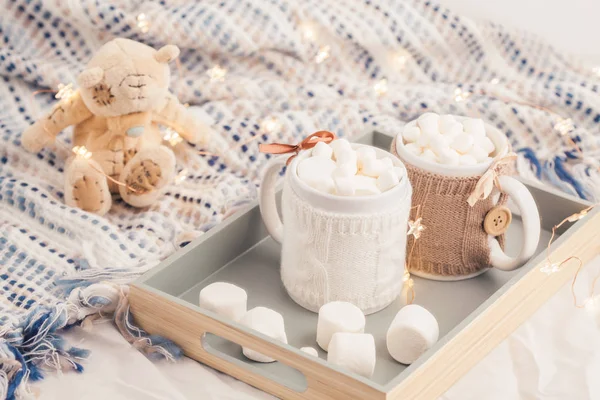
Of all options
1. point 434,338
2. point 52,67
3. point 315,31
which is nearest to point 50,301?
point 434,338

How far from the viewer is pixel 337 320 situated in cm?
104

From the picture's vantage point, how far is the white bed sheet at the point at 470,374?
40.8 inches

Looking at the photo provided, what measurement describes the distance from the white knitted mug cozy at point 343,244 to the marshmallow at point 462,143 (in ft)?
0.29

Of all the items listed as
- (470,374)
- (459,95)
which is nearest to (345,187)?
(470,374)

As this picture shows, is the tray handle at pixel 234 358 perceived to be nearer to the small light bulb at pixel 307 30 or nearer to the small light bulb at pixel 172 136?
the small light bulb at pixel 172 136

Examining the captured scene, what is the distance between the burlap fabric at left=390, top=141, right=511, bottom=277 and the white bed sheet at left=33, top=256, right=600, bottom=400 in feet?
0.39

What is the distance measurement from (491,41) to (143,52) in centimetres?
84

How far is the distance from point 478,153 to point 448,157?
0.05 metres

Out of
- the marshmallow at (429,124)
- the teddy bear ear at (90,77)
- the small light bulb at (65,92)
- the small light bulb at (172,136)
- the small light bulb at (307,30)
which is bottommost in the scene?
the small light bulb at (172,136)

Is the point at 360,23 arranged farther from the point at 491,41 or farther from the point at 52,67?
the point at 52,67

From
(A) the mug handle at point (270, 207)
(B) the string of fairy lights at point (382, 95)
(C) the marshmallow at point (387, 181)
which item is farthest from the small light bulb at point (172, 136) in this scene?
(C) the marshmallow at point (387, 181)

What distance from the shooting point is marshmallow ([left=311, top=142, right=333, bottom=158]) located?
111 cm

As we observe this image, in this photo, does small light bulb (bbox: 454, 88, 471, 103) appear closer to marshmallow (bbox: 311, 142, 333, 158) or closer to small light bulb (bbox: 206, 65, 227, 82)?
small light bulb (bbox: 206, 65, 227, 82)

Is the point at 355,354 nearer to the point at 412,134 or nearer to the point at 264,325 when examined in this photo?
the point at 264,325
